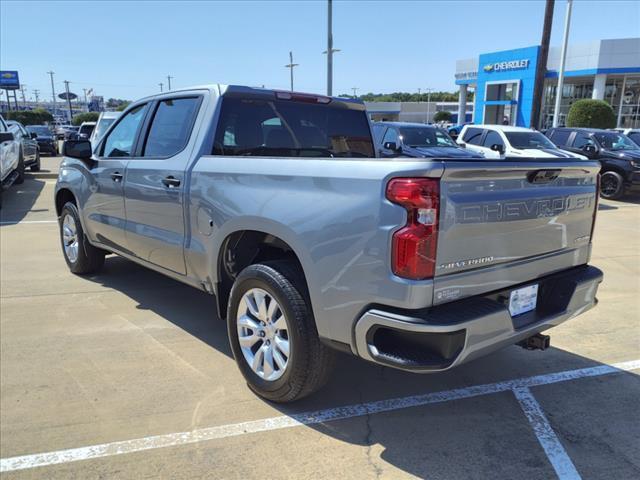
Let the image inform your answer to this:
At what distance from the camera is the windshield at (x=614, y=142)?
13.9 meters

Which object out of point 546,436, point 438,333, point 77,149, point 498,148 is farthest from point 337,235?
point 498,148

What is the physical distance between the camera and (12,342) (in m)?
4.27

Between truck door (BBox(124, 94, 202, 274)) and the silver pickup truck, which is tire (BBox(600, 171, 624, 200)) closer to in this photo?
the silver pickup truck

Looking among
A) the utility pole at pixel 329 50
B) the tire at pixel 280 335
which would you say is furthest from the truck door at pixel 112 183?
the utility pole at pixel 329 50

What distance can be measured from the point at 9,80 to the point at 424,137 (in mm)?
75184

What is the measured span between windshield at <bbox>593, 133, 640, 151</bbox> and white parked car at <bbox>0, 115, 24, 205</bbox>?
14.1 meters

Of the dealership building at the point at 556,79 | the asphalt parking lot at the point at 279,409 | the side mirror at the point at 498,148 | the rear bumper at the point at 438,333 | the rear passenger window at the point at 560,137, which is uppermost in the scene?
the dealership building at the point at 556,79

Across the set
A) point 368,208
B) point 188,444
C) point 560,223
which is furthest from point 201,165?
point 560,223

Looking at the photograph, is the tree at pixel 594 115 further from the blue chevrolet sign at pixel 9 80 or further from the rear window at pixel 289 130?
the blue chevrolet sign at pixel 9 80

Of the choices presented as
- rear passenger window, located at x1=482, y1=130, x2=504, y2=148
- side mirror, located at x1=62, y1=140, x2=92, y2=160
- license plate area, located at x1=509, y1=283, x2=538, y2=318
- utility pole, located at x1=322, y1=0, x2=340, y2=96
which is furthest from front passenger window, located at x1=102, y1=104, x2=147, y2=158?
utility pole, located at x1=322, y1=0, x2=340, y2=96

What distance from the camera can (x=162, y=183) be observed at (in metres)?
4.05

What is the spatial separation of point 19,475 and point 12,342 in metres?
1.89

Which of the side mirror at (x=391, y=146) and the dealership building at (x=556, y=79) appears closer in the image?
the side mirror at (x=391, y=146)

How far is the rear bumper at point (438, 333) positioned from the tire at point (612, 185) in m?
12.4
